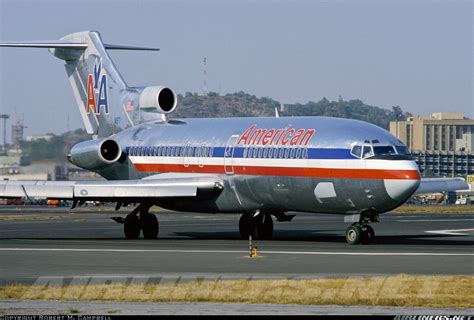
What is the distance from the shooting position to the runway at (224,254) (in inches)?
1074

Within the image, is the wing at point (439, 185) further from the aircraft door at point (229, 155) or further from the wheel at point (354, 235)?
the aircraft door at point (229, 155)

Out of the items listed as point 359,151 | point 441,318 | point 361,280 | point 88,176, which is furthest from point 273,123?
point 88,176

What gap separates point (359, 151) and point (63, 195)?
36.5 feet

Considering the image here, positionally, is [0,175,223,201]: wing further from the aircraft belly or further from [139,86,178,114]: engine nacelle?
[139,86,178,114]: engine nacelle

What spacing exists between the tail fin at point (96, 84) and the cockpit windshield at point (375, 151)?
1457 centimetres

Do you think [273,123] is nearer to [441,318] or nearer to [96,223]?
[96,223]

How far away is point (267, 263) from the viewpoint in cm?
2972

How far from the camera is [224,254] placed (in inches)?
1308

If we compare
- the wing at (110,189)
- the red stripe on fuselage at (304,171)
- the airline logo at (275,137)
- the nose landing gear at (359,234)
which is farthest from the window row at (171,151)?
the nose landing gear at (359,234)

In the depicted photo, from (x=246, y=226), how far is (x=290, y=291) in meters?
20.6

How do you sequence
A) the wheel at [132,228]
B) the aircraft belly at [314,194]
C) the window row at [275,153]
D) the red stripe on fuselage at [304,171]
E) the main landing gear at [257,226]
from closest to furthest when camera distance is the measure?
the red stripe on fuselage at [304,171]
the aircraft belly at [314,194]
the window row at [275,153]
the wheel at [132,228]
the main landing gear at [257,226]

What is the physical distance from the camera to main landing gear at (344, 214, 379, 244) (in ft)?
121

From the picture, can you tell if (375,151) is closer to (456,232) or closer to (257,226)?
(257,226)

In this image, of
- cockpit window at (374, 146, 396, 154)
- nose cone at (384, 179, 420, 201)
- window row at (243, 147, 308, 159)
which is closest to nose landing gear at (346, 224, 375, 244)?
nose cone at (384, 179, 420, 201)
